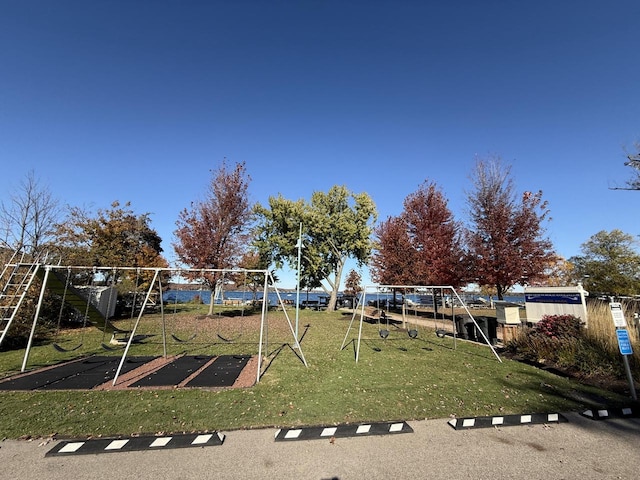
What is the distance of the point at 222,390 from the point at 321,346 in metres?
6.07

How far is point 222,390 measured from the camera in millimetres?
6832

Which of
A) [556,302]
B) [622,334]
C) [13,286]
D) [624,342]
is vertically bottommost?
[624,342]

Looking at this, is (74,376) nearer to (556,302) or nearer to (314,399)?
(314,399)

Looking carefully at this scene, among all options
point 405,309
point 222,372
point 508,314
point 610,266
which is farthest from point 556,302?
point 610,266

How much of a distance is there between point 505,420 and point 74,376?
9.94m

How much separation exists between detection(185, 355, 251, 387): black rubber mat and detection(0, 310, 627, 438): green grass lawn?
608mm

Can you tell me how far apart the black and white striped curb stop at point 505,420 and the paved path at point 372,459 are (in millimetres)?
204

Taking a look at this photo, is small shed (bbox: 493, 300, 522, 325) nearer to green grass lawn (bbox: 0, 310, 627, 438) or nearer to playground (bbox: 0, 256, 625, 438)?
playground (bbox: 0, 256, 625, 438)

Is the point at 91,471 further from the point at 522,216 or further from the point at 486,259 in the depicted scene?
the point at 522,216

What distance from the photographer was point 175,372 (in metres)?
8.48

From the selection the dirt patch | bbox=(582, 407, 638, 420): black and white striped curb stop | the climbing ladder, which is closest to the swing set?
the dirt patch

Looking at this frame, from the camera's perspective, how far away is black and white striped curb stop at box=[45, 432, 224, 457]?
4133 mm

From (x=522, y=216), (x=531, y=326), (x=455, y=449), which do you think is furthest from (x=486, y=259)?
(x=455, y=449)

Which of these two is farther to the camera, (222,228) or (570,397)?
(222,228)
